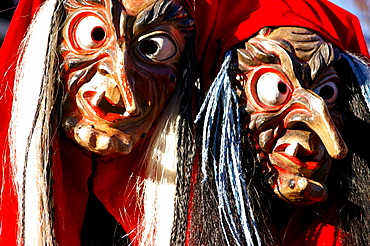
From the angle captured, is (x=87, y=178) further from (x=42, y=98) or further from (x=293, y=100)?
(x=293, y=100)

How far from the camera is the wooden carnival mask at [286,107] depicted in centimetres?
110

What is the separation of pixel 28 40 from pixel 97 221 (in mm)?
351

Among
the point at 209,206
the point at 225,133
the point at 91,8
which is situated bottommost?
the point at 209,206

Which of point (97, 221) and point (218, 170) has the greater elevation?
point (218, 170)

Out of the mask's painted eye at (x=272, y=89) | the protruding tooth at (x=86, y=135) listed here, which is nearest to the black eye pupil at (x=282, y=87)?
the mask's painted eye at (x=272, y=89)

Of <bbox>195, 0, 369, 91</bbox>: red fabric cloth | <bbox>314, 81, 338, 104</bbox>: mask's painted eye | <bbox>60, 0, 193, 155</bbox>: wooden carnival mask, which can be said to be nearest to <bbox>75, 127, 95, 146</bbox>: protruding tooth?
<bbox>60, 0, 193, 155</bbox>: wooden carnival mask

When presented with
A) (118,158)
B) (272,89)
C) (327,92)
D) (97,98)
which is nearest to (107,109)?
(97,98)

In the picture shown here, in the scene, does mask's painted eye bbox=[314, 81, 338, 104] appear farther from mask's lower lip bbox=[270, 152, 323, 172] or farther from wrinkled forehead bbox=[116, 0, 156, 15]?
wrinkled forehead bbox=[116, 0, 156, 15]

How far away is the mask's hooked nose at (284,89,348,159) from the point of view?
1040 millimetres

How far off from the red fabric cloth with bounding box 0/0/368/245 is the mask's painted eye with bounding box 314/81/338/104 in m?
0.09

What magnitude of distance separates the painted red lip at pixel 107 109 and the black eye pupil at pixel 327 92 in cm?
34

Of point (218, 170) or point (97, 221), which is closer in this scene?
point (218, 170)

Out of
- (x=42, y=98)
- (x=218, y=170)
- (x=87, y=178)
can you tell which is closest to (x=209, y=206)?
(x=218, y=170)

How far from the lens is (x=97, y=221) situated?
3.96ft
